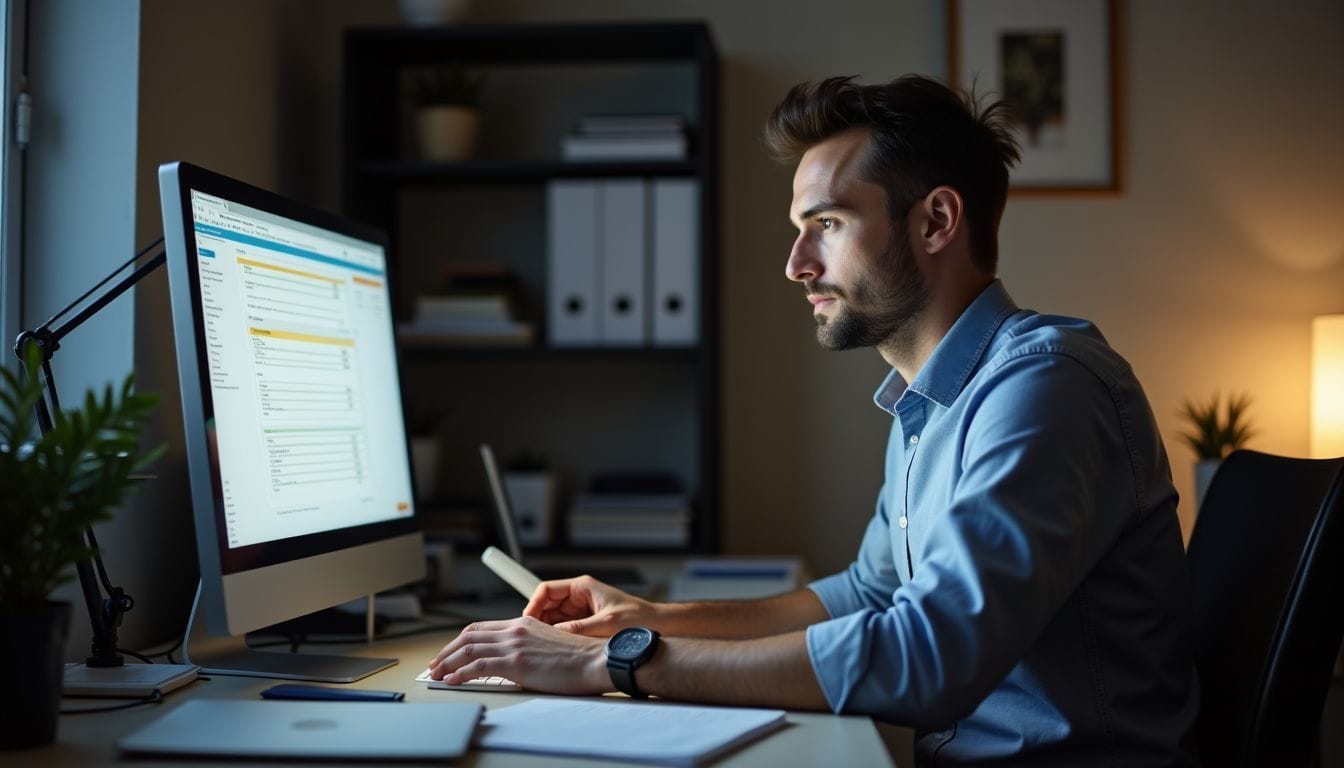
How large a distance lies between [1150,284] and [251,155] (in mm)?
1928

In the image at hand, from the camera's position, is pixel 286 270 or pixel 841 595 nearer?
pixel 286 270

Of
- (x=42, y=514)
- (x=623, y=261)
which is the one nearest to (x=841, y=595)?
(x=42, y=514)

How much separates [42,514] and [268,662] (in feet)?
1.49

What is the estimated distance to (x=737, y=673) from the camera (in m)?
1.12

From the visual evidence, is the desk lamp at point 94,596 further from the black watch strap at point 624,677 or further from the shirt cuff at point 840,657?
the shirt cuff at point 840,657

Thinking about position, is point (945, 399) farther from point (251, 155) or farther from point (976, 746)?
point (251, 155)

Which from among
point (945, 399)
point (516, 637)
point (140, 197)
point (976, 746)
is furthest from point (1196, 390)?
point (140, 197)

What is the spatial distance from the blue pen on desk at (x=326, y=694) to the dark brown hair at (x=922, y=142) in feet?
2.70

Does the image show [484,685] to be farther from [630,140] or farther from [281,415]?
[630,140]

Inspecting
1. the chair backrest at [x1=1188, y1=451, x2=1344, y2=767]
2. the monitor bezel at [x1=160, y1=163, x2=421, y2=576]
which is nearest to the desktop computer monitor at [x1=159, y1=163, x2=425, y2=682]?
the monitor bezel at [x1=160, y1=163, x2=421, y2=576]

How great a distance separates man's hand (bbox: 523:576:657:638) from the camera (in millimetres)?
1420

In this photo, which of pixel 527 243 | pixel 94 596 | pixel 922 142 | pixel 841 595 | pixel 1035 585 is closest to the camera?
pixel 1035 585

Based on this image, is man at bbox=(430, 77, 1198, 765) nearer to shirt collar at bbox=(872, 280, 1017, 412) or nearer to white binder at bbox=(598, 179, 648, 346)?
shirt collar at bbox=(872, 280, 1017, 412)

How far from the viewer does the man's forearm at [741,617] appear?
1492 mm
